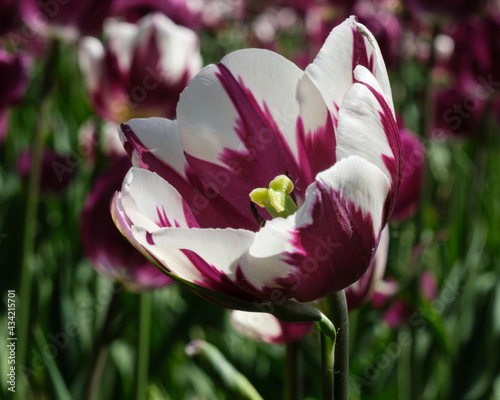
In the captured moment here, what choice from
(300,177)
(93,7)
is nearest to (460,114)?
(93,7)

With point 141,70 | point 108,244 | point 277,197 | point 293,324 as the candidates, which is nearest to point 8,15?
point 141,70

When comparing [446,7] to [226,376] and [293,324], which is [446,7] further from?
[226,376]

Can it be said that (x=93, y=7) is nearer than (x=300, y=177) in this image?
No

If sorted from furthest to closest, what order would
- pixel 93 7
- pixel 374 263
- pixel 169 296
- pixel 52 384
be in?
pixel 169 296, pixel 93 7, pixel 52 384, pixel 374 263

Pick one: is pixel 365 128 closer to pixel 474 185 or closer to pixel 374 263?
pixel 374 263

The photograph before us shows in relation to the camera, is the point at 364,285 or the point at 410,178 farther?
the point at 410,178

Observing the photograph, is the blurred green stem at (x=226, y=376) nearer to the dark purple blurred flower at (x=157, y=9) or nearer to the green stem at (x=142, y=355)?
the green stem at (x=142, y=355)
